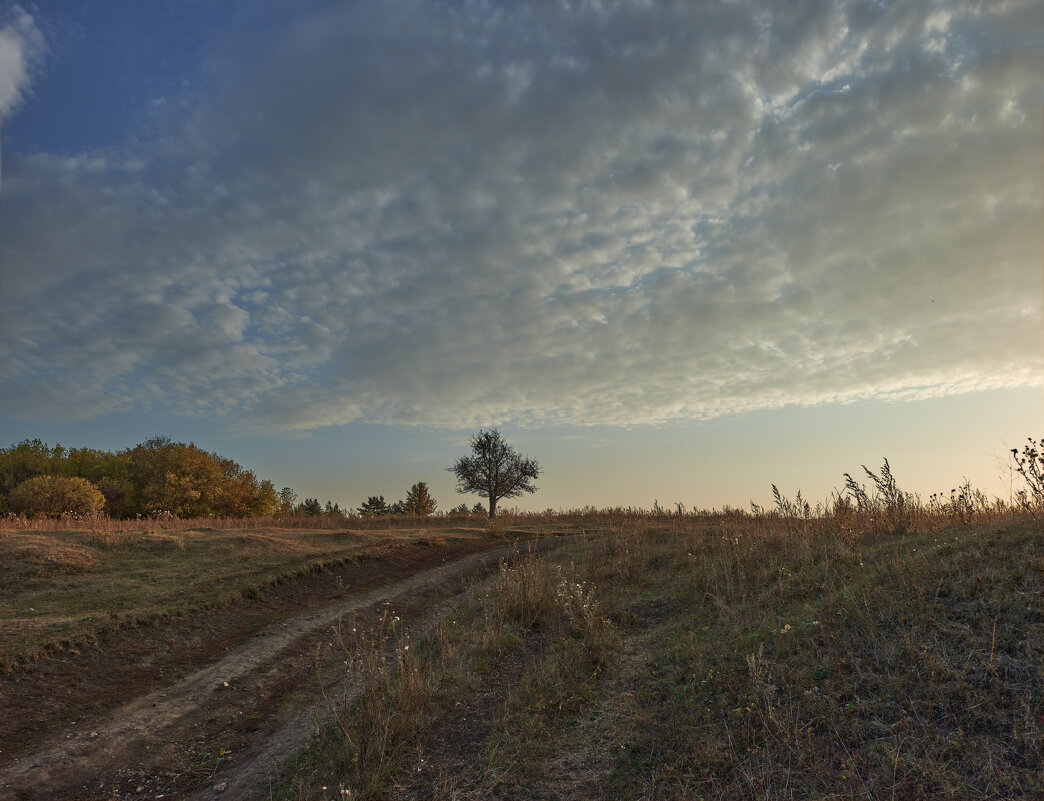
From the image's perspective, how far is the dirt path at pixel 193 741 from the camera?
5598 mm

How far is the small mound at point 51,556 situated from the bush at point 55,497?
21.0 metres

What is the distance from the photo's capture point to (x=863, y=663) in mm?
5707

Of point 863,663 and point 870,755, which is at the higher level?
point 863,663

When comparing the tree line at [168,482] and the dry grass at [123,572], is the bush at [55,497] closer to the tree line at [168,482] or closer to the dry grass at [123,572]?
the tree line at [168,482]

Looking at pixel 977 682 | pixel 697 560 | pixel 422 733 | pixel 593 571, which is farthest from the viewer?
pixel 593 571

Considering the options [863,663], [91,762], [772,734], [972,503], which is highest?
[972,503]

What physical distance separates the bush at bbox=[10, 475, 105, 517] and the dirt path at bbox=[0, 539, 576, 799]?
30989mm

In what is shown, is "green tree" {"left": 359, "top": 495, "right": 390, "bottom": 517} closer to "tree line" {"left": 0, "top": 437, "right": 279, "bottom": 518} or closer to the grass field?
"tree line" {"left": 0, "top": 437, "right": 279, "bottom": 518}

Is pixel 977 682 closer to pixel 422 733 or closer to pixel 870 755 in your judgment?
pixel 870 755

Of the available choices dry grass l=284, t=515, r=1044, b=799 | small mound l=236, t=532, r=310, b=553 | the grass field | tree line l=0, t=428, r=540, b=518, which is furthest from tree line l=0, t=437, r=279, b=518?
dry grass l=284, t=515, r=1044, b=799

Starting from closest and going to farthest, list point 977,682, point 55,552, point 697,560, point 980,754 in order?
1. point 980,754
2. point 977,682
3. point 697,560
4. point 55,552

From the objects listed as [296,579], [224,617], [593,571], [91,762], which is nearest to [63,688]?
[91,762]

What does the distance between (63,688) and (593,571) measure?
9.87 meters

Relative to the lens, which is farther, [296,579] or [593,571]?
[296,579]
